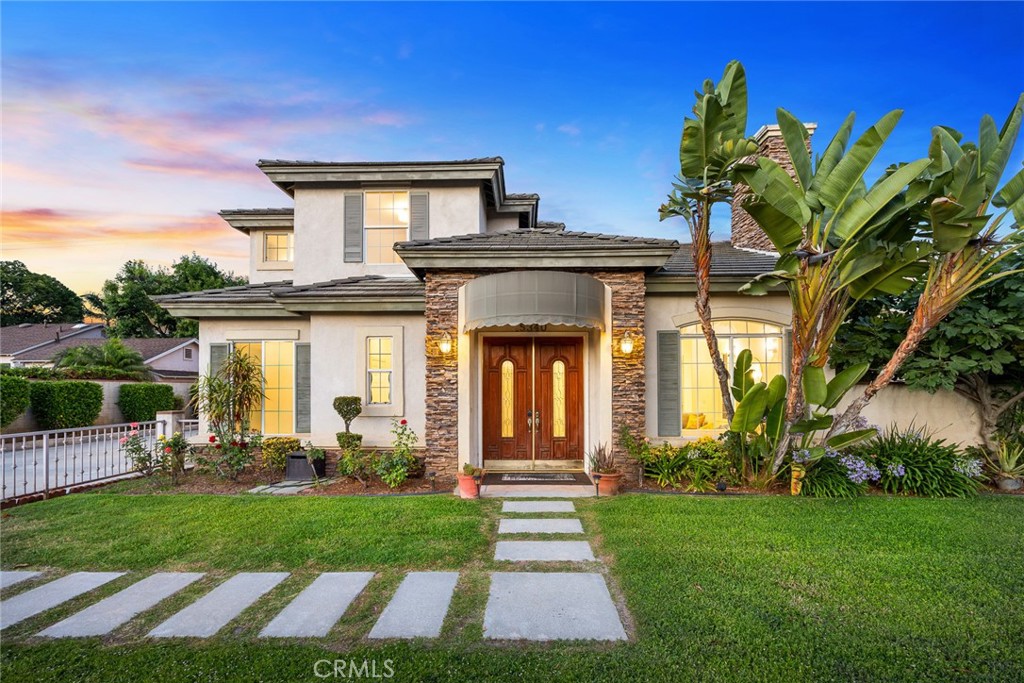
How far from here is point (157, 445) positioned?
32.0 ft

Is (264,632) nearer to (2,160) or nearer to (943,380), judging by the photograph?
(2,160)

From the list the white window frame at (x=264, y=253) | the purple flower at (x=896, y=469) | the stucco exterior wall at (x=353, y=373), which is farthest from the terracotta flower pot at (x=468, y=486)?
the white window frame at (x=264, y=253)

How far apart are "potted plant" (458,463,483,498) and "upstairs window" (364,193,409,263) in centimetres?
606

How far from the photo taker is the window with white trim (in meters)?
10.2

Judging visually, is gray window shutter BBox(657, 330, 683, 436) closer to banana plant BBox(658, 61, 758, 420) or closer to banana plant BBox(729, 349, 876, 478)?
banana plant BBox(729, 349, 876, 478)

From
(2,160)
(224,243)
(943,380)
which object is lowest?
(943,380)

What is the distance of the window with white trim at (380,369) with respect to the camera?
10234 millimetres

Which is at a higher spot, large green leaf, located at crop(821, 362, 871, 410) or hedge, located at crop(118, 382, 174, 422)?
large green leaf, located at crop(821, 362, 871, 410)

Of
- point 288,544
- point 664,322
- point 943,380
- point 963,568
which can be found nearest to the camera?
point 963,568

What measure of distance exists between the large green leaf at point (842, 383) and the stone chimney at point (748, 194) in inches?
179

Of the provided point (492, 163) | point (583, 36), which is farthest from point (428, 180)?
point (583, 36)

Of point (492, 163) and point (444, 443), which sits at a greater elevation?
point (492, 163)

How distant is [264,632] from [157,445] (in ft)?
26.6

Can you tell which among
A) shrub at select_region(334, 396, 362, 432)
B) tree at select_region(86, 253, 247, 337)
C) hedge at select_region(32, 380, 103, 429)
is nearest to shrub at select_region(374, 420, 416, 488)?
shrub at select_region(334, 396, 362, 432)
